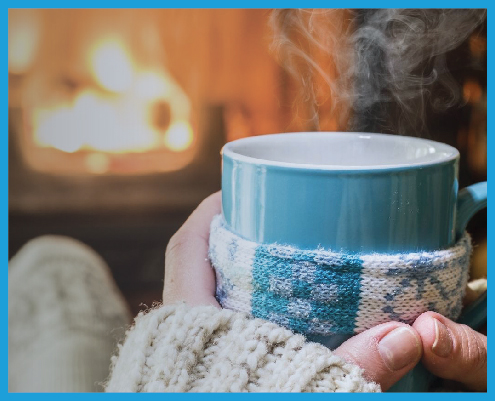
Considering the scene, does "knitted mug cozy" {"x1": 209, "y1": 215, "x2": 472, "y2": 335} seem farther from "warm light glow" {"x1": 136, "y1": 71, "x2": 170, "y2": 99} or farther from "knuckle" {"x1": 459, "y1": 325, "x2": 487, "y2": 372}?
"warm light glow" {"x1": 136, "y1": 71, "x2": 170, "y2": 99}

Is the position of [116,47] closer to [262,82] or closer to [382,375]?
[262,82]

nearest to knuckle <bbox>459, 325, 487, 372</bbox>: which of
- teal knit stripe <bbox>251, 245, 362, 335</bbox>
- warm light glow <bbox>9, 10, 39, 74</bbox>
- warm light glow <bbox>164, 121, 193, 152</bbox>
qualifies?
teal knit stripe <bbox>251, 245, 362, 335</bbox>

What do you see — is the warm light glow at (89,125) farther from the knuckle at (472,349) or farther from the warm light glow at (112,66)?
the knuckle at (472,349)

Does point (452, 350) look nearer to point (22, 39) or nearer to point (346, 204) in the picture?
point (346, 204)

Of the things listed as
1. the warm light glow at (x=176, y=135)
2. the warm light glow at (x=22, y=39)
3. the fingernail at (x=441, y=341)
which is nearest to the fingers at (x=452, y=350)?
the fingernail at (x=441, y=341)

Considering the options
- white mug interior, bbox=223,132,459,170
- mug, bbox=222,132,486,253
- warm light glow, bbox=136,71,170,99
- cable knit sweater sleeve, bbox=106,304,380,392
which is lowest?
cable knit sweater sleeve, bbox=106,304,380,392

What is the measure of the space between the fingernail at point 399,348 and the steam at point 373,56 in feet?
0.72

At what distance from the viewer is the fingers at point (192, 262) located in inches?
15.6

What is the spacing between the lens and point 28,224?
1.52ft

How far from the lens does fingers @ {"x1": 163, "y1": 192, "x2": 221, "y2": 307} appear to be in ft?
1.30

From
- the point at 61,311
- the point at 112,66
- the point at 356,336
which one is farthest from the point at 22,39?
the point at 356,336

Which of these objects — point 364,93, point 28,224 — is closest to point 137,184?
point 28,224

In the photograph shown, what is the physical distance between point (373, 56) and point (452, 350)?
27 centimetres

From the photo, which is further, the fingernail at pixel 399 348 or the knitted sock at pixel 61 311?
the knitted sock at pixel 61 311
